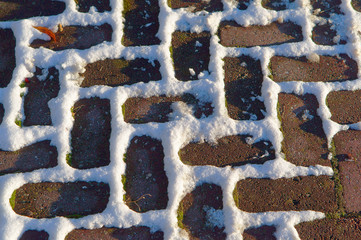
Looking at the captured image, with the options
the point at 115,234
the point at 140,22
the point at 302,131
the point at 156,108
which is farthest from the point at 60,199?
the point at 302,131

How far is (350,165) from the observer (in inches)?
82.8

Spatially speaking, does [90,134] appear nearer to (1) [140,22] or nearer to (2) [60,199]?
(2) [60,199]

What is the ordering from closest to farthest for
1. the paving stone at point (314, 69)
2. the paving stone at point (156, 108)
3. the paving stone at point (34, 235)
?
the paving stone at point (34, 235) → the paving stone at point (156, 108) → the paving stone at point (314, 69)

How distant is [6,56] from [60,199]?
3.71ft

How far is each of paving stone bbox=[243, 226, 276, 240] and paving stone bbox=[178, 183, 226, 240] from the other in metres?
0.14

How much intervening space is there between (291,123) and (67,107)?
1478 millimetres

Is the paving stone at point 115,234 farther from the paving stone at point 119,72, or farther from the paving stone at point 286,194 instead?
the paving stone at point 119,72

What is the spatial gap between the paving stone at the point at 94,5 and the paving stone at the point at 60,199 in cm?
131

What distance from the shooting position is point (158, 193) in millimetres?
2055

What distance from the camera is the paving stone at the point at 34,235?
1.95 m

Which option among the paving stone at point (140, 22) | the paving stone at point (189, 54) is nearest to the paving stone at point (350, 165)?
the paving stone at point (189, 54)

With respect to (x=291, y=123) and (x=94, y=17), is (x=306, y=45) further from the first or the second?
(x=94, y=17)

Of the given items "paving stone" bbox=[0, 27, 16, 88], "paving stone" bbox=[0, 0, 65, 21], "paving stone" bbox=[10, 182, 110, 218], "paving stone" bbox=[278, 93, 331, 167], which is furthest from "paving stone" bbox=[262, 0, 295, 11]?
"paving stone" bbox=[0, 27, 16, 88]

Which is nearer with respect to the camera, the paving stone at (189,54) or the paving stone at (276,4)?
the paving stone at (189,54)
